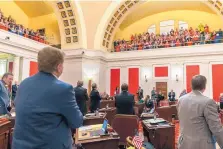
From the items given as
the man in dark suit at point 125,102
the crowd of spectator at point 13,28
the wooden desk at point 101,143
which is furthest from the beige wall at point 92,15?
the wooden desk at point 101,143

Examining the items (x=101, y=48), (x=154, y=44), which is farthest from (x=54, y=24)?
(x=154, y=44)

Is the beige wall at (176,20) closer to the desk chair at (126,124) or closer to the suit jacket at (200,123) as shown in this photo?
the desk chair at (126,124)

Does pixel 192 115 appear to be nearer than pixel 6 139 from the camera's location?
Yes

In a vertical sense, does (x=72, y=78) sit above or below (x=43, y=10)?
below

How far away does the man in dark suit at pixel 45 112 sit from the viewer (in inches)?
62.1

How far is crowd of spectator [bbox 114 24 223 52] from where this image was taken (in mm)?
16406

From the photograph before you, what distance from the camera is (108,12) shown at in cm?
1722

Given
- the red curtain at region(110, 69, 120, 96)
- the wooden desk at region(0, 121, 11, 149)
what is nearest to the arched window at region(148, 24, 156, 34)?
the red curtain at region(110, 69, 120, 96)

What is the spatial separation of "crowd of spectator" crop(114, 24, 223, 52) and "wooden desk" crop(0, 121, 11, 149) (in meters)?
15.5

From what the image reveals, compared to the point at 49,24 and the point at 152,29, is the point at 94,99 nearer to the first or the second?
the point at 49,24

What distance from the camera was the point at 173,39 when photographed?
17.6 metres

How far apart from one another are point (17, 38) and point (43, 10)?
23.1 ft

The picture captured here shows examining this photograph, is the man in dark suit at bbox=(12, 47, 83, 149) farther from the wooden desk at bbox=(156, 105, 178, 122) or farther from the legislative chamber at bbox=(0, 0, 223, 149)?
the wooden desk at bbox=(156, 105, 178, 122)

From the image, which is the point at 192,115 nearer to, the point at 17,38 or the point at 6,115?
the point at 6,115
